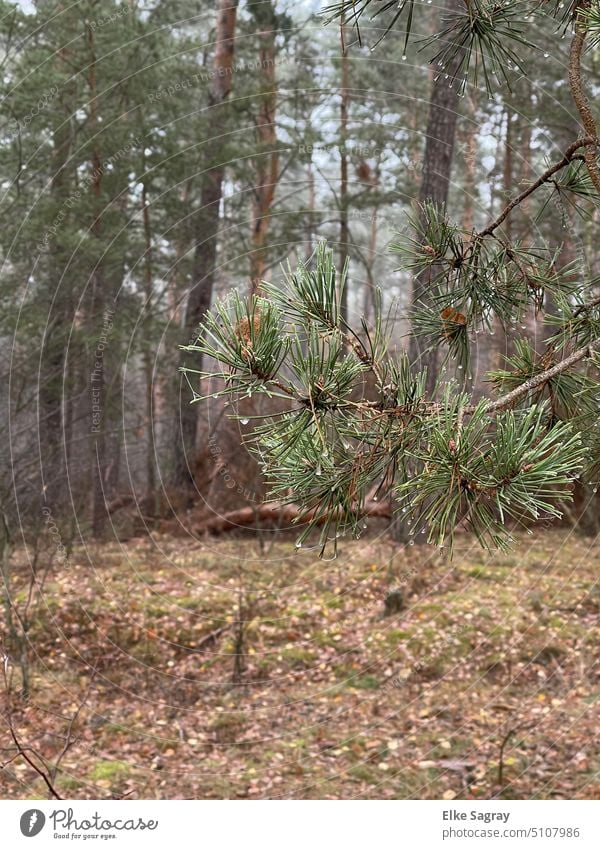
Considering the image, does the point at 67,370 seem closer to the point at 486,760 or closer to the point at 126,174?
the point at 126,174

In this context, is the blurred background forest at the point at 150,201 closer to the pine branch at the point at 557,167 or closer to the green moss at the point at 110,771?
the green moss at the point at 110,771

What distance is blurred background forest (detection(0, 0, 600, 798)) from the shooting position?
4.62 meters

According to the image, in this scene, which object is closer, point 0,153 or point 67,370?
point 0,153

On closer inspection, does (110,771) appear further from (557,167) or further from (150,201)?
(150,201)

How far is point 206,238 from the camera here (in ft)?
28.3

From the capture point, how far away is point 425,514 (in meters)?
1.63

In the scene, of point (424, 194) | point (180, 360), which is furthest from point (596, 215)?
point (180, 360)

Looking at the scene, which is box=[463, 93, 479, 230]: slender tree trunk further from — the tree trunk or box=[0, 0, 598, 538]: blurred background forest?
the tree trunk

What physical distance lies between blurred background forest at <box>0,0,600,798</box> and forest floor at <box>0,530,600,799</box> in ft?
0.07

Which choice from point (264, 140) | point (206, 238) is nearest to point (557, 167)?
point (206, 238)

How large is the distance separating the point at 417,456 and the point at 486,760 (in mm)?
3454

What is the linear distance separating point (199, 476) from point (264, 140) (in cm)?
408

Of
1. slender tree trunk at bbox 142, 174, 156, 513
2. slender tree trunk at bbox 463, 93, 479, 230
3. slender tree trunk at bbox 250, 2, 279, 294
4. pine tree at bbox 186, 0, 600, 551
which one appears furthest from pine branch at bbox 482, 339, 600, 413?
slender tree trunk at bbox 463, 93, 479, 230

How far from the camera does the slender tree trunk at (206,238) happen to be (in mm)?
8414
